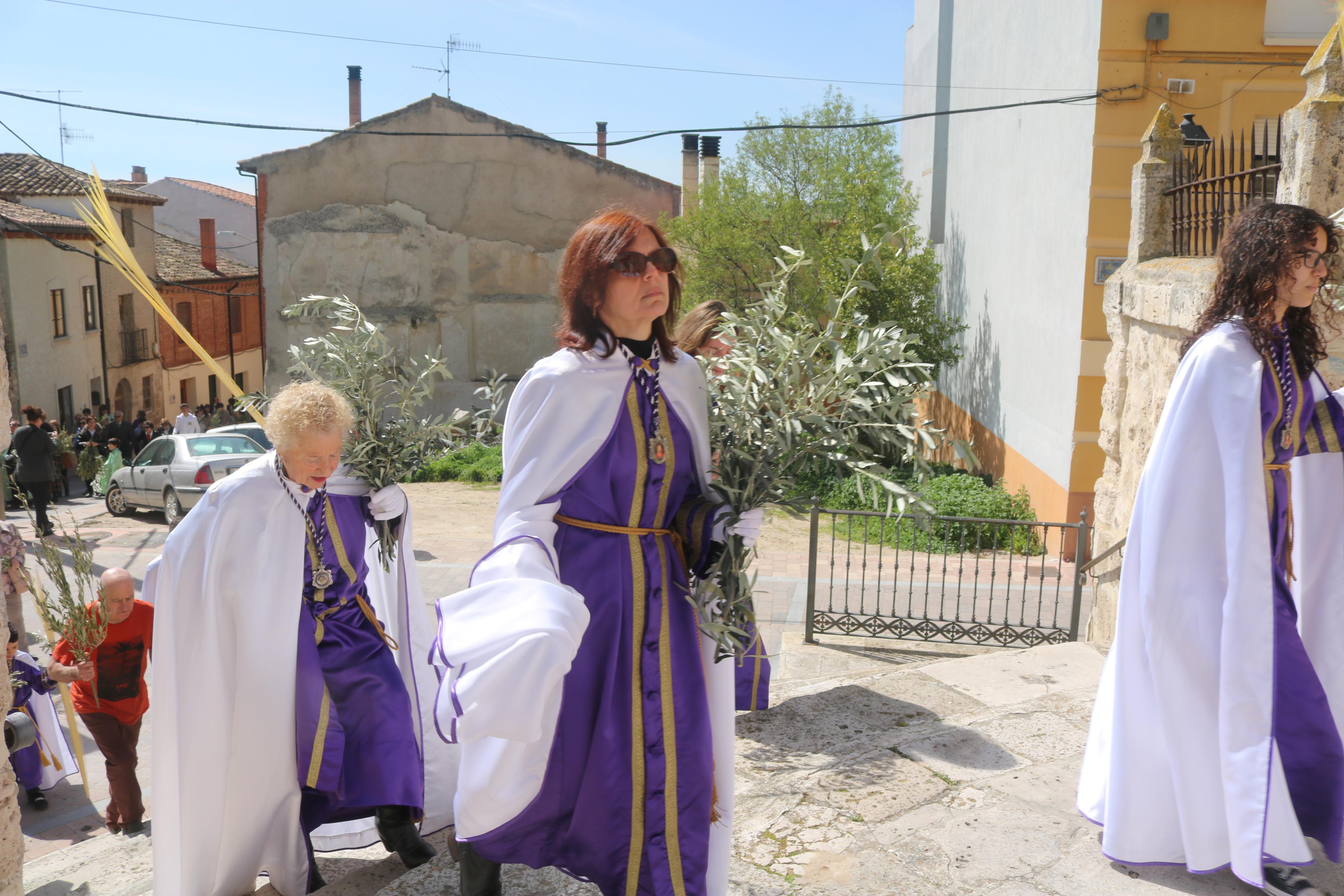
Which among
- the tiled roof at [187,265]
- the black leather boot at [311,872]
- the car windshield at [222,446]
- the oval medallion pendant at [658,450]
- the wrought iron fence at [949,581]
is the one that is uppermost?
the tiled roof at [187,265]

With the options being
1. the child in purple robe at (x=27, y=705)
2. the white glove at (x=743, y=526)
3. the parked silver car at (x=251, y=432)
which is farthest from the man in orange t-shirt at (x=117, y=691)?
the parked silver car at (x=251, y=432)

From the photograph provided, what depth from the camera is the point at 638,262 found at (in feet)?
9.10

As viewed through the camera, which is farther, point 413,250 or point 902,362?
point 413,250

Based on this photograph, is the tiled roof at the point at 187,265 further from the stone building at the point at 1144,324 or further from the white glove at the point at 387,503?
the white glove at the point at 387,503

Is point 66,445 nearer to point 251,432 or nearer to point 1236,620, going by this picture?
point 251,432

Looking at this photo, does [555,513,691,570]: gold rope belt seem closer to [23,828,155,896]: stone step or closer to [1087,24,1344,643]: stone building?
[23,828,155,896]: stone step

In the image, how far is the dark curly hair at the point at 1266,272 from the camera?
2936mm

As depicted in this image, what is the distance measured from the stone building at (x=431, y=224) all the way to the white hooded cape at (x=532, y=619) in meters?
19.9

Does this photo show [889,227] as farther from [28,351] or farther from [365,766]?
[28,351]

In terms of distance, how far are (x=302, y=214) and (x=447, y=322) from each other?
3.65m

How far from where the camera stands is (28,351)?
79.3ft

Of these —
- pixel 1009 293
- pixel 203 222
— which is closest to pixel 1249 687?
pixel 1009 293

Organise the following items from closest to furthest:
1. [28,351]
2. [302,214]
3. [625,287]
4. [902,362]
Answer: [625,287]
[902,362]
[302,214]
[28,351]

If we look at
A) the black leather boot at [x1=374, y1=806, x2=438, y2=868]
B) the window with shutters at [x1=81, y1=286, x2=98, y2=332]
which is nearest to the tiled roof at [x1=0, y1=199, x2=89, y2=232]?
the window with shutters at [x1=81, y1=286, x2=98, y2=332]
